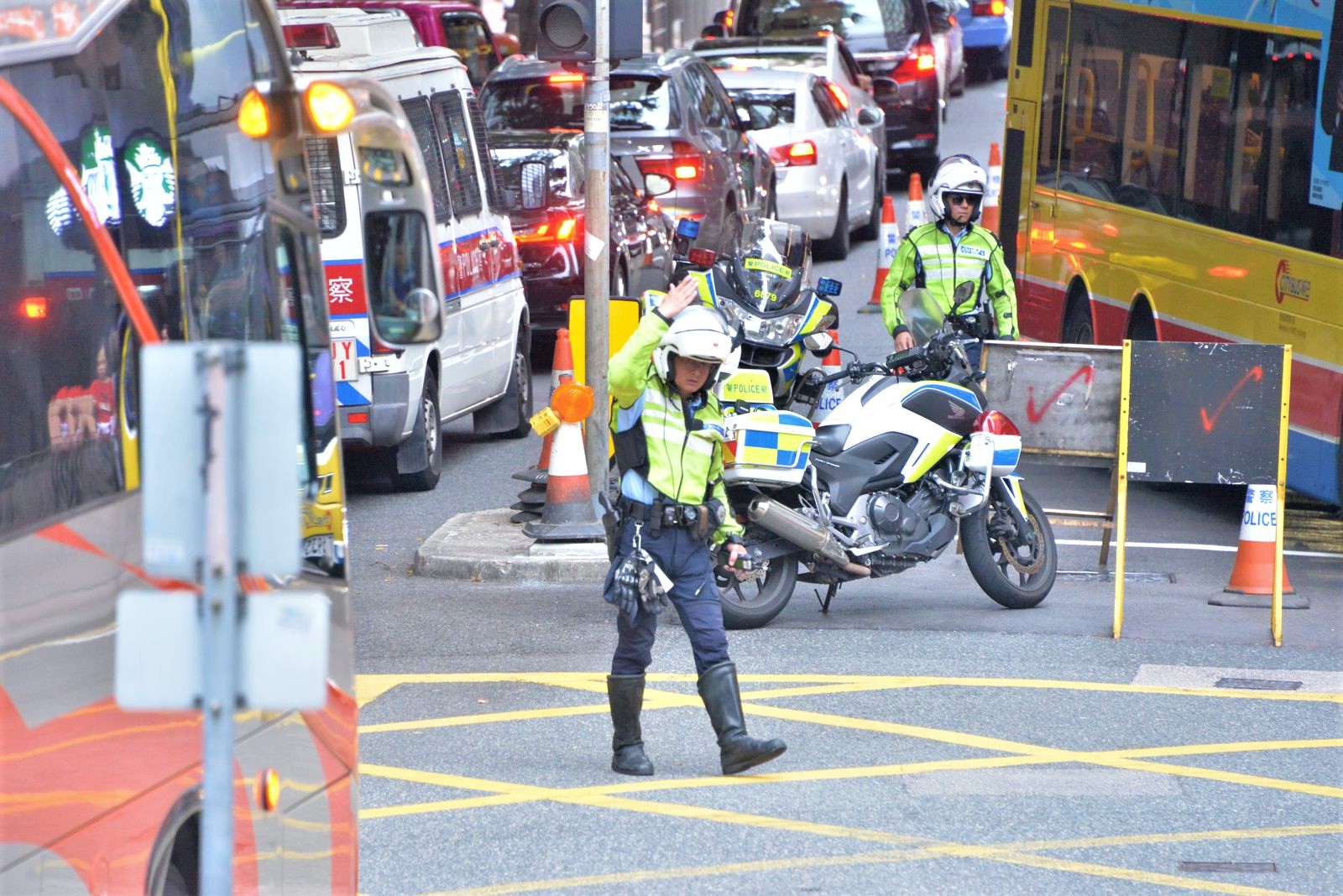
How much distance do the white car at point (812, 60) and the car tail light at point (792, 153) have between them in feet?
3.88

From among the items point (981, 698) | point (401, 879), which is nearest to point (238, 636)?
point (401, 879)

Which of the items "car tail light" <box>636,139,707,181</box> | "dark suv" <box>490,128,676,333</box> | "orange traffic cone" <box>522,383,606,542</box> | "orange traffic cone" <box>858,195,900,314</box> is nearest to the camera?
"orange traffic cone" <box>522,383,606,542</box>

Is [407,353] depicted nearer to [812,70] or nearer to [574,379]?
[574,379]

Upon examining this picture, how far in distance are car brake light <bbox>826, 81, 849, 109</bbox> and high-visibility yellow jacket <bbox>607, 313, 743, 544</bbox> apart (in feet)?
46.7

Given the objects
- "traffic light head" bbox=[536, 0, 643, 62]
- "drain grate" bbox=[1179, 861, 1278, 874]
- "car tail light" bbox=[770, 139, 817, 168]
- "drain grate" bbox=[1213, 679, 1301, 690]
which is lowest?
"drain grate" bbox=[1213, 679, 1301, 690]

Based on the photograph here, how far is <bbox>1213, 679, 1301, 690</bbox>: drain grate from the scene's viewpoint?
833 centimetres

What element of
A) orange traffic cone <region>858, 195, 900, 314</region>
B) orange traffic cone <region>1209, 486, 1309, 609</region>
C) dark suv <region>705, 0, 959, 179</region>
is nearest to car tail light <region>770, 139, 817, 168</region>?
orange traffic cone <region>858, 195, 900, 314</region>

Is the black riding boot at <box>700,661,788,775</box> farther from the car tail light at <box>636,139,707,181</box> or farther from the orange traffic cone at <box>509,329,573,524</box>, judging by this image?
the car tail light at <box>636,139,707,181</box>

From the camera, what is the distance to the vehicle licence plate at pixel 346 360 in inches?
439

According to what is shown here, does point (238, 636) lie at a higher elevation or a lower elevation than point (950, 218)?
higher

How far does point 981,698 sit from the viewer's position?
8117 millimetres

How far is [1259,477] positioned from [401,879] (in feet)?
15.7

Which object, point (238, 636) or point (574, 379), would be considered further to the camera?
point (574, 379)

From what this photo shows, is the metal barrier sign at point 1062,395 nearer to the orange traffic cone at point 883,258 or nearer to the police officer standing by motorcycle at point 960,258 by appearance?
the police officer standing by motorcycle at point 960,258
